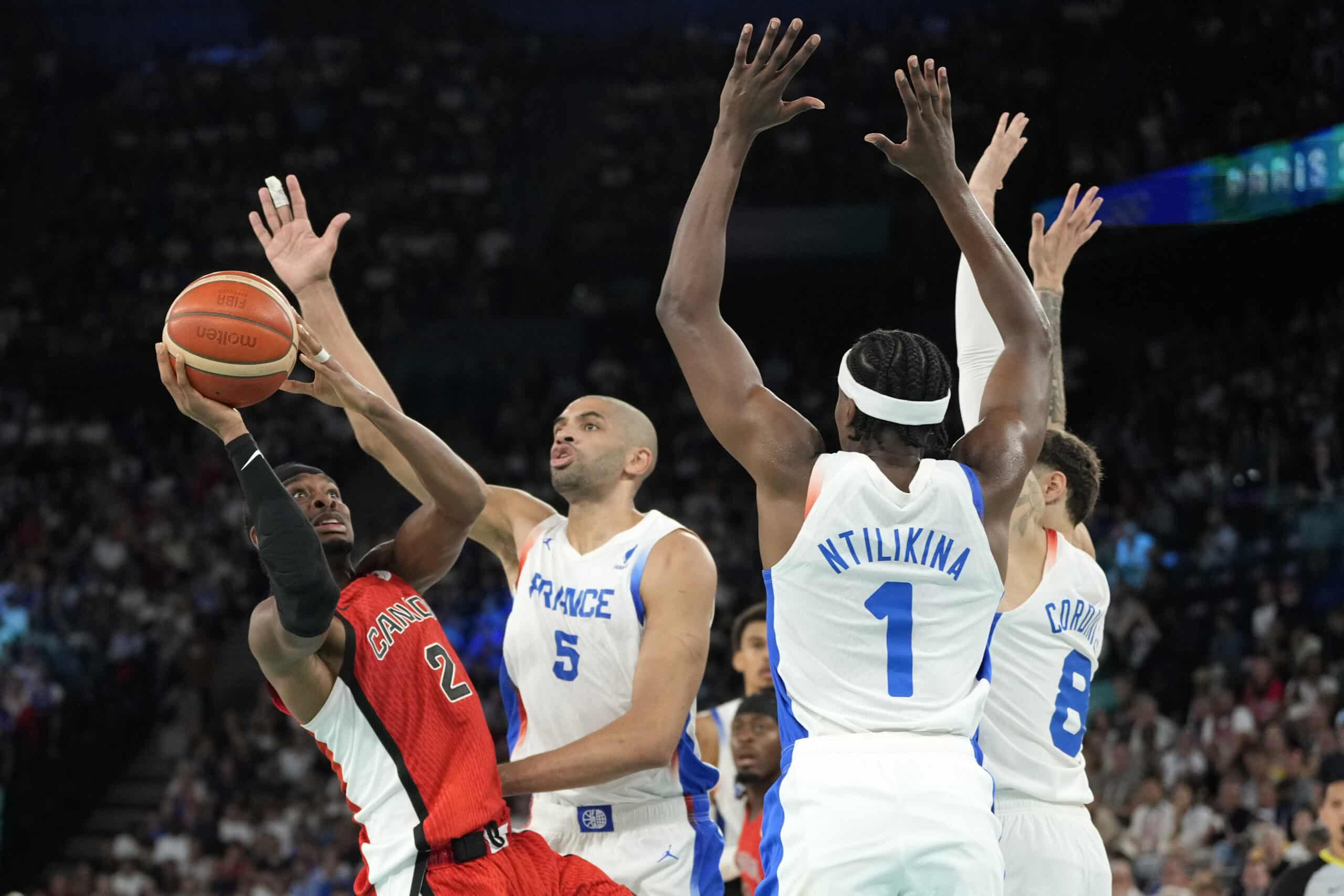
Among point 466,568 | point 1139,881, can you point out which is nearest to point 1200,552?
point 1139,881

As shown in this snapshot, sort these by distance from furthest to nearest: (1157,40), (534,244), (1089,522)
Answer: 1. (534,244)
2. (1157,40)
3. (1089,522)

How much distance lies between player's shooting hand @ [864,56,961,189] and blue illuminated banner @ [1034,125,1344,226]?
15596mm

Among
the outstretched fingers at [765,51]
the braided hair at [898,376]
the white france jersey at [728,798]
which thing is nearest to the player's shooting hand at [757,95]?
the outstretched fingers at [765,51]

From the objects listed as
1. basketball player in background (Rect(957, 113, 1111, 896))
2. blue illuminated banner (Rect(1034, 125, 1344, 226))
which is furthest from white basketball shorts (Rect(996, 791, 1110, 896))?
blue illuminated banner (Rect(1034, 125, 1344, 226))

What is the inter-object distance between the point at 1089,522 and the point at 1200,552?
1864mm

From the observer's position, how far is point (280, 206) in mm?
5633

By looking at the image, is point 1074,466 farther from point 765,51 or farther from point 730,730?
point 730,730

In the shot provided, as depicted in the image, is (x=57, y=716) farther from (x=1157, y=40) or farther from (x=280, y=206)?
(x=1157, y=40)

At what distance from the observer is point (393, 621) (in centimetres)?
466

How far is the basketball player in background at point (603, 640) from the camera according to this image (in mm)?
4957

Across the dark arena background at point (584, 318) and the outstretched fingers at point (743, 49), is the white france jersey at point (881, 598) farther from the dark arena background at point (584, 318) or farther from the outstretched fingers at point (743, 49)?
the dark arena background at point (584, 318)

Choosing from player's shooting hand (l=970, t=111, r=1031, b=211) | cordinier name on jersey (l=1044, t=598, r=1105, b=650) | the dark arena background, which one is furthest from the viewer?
the dark arena background

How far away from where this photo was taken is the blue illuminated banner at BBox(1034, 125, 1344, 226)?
59.2 ft

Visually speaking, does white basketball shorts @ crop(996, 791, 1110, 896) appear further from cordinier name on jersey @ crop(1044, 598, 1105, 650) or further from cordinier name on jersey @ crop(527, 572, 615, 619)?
cordinier name on jersey @ crop(527, 572, 615, 619)
